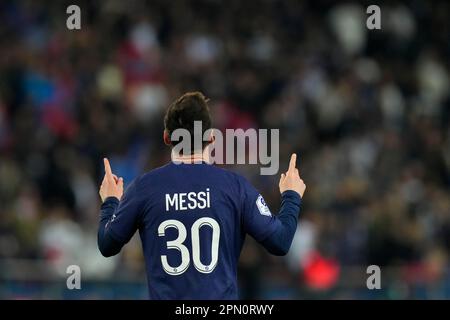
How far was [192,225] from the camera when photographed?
17.2 feet

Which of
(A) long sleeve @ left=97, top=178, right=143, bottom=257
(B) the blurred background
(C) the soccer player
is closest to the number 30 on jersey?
(C) the soccer player

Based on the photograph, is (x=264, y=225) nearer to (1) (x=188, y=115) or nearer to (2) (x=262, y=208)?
(2) (x=262, y=208)

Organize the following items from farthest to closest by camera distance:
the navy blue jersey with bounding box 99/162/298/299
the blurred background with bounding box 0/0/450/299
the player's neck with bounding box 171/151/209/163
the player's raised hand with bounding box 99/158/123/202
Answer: the blurred background with bounding box 0/0/450/299 → the player's raised hand with bounding box 99/158/123/202 → the player's neck with bounding box 171/151/209/163 → the navy blue jersey with bounding box 99/162/298/299

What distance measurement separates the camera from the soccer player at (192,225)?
5.21 metres

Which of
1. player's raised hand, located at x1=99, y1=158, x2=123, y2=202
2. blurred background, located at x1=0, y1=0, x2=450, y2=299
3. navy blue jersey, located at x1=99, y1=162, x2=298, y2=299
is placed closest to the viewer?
navy blue jersey, located at x1=99, y1=162, x2=298, y2=299

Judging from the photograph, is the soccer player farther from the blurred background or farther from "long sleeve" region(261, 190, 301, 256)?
the blurred background

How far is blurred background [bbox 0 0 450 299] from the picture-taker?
1223 cm

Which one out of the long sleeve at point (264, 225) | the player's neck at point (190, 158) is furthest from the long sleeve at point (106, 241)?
the long sleeve at point (264, 225)

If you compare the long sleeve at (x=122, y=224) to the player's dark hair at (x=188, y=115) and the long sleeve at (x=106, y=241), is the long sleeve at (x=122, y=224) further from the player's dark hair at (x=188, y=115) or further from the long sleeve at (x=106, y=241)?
the player's dark hair at (x=188, y=115)

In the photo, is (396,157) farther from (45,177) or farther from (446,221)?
(45,177)

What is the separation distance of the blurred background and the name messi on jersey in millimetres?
6363

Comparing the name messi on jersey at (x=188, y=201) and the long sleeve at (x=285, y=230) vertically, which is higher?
the name messi on jersey at (x=188, y=201)

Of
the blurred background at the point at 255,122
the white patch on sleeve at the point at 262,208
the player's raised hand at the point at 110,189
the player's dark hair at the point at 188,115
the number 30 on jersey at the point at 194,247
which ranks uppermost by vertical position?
the blurred background at the point at 255,122

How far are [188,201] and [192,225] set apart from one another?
112mm
